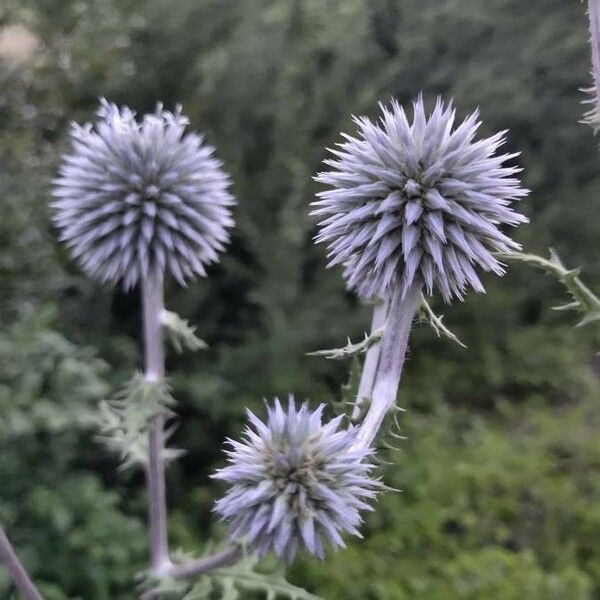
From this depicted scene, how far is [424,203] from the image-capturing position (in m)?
0.99

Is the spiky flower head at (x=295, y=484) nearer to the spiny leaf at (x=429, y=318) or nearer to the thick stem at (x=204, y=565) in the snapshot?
the spiny leaf at (x=429, y=318)

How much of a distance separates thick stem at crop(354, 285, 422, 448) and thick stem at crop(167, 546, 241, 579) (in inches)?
18.6

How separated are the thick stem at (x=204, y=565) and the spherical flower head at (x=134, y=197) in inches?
21.0

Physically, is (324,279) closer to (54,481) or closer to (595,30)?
(54,481)

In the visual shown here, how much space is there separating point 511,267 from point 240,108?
4.48ft

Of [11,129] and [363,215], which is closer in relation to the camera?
[363,215]

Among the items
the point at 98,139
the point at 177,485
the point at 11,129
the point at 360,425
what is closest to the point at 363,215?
the point at 360,425

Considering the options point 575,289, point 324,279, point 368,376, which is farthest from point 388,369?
point 324,279

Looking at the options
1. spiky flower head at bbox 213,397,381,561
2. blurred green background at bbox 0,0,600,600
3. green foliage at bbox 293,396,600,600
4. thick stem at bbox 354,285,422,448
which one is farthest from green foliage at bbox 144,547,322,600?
green foliage at bbox 293,396,600,600

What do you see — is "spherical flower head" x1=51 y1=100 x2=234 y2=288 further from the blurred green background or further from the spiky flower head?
the blurred green background

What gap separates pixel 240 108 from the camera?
2.88 m

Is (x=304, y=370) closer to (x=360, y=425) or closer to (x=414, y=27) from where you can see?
(x=414, y=27)

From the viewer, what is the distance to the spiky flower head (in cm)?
91

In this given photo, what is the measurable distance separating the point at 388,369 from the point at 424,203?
24 cm
